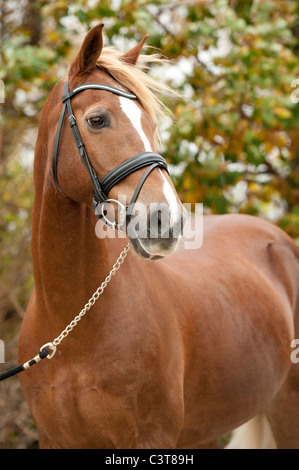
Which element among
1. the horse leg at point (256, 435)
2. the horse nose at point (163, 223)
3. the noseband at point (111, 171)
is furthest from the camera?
the horse leg at point (256, 435)

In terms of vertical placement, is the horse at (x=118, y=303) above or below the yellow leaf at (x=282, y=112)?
above

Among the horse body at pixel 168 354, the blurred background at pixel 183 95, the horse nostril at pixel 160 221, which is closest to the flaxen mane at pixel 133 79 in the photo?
the horse nostril at pixel 160 221

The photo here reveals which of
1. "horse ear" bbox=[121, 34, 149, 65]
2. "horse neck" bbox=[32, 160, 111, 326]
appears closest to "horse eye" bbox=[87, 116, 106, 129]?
"horse neck" bbox=[32, 160, 111, 326]

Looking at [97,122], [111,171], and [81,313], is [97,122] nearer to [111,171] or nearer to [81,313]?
[111,171]

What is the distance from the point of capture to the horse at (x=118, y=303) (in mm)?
2152

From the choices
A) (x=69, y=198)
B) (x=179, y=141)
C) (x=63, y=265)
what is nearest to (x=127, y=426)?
(x=63, y=265)

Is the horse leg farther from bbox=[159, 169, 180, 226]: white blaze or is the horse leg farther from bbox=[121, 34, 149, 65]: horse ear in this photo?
bbox=[121, 34, 149, 65]: horse ear

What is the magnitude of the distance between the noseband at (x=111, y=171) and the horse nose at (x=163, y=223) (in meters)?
0.11

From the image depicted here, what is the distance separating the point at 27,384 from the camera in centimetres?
264

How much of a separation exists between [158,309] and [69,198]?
28.2 inches

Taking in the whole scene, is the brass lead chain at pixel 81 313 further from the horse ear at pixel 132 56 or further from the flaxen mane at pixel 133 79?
the horse ear at pixel 132 56

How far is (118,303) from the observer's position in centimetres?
249

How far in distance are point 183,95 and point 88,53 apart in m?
2.67

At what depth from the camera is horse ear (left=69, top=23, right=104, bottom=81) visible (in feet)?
7.11
